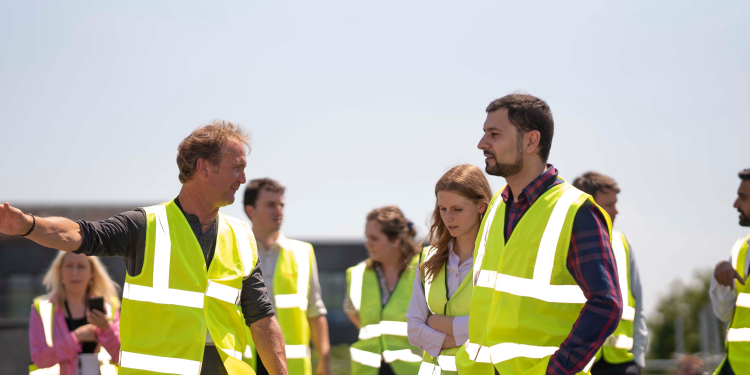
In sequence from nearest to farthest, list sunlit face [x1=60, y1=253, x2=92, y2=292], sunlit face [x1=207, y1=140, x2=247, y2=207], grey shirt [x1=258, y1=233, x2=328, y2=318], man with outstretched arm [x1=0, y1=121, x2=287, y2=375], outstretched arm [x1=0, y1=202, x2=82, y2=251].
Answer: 1. outstretched arm [x1=0, y1=202, x2=82, y2=251]
2. man with outstretched arm [x1=0, y1=121, x2=287, y2=375]
3. sunlit face [x1=207, y1=140, x2=247, y2=207]
4. sunlit face [x1=60, y1=253, x2=92, y2=292]
5. grey shirt [x1=258, y1=233, x2=328, y2=318]

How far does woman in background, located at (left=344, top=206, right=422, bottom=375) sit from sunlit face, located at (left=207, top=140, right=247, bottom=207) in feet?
7.86

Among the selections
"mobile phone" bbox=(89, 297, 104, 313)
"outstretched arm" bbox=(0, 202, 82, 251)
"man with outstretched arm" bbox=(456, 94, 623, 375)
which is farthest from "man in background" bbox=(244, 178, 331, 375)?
"outstretched arm" bbox=(0, 202, 82, 251)

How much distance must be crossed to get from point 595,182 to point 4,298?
17181mm

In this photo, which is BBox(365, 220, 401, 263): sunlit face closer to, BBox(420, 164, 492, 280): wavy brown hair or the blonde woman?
BBox(420, 164, 492, 280): wavy brown hair

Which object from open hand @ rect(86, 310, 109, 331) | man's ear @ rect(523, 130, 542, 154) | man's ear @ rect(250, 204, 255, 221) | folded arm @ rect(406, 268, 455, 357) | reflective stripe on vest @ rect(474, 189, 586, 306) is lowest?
open hand @ rect(86, 310, 109, 331)

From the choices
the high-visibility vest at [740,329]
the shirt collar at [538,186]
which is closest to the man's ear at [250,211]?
the shirt collar at [538,186]

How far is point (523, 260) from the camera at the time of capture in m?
2.87

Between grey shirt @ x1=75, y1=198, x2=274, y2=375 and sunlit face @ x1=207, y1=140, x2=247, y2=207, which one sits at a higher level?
sunlit face @ x1=207, y1=140, x2=247, y2=207

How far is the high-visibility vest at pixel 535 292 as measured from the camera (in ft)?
9.20

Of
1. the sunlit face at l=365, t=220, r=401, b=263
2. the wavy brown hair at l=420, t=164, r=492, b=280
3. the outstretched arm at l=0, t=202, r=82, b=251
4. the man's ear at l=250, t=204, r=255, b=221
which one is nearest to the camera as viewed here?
the outstretched arm at l=0, t=202, r=82, b=251

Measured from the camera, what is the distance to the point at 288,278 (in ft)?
19.0

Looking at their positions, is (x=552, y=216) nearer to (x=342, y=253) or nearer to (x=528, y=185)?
(x=528, y=185)

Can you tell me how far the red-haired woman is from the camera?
380 cm

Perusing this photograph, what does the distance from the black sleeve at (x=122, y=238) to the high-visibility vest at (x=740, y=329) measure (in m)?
4.31
